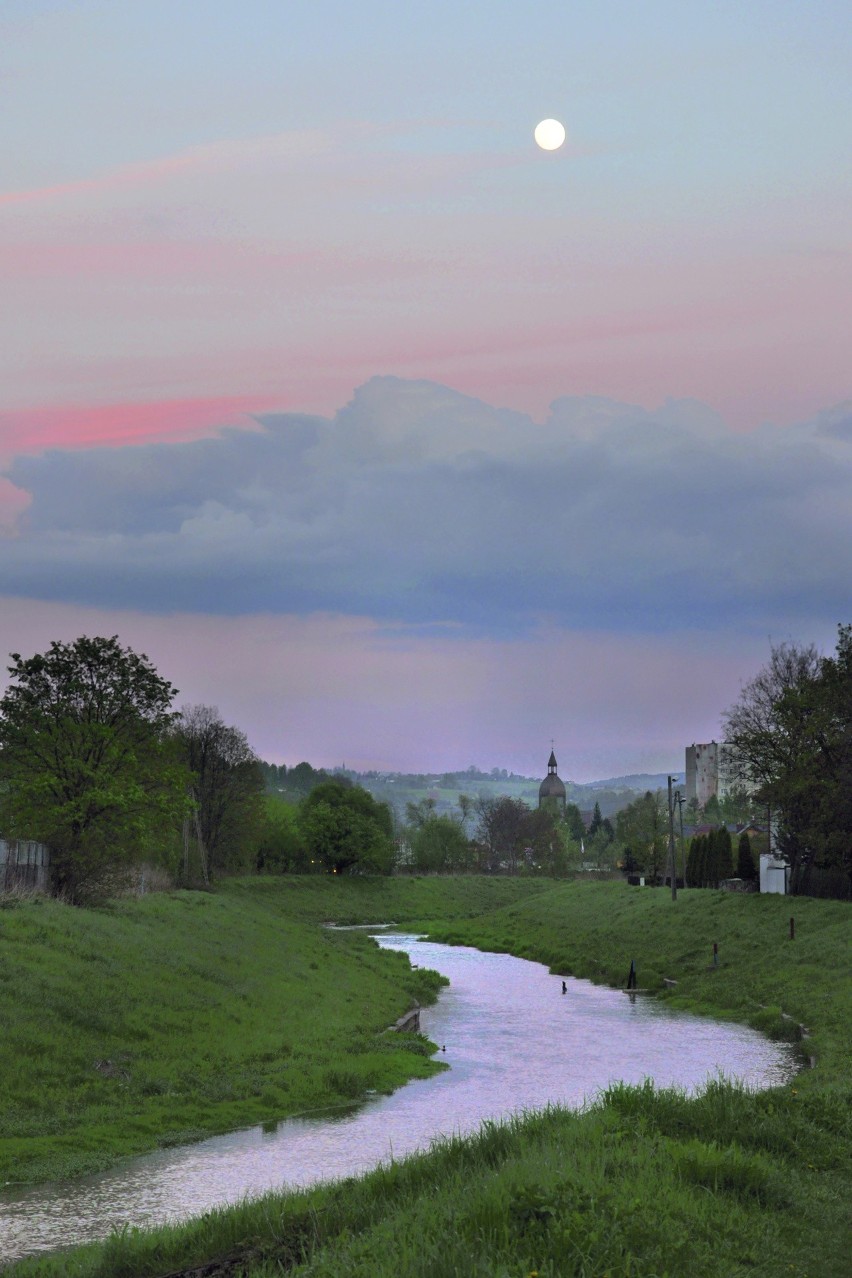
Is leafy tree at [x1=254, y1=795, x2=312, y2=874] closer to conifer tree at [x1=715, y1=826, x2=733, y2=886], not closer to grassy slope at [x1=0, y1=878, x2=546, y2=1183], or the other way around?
conifer tree at [x1=715, y1=826, x2=733, y2=886]

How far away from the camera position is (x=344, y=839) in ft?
433

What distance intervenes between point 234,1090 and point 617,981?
38.5 m

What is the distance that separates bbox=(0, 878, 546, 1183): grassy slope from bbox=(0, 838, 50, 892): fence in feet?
12.0

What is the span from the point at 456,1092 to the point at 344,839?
98073 millimetres

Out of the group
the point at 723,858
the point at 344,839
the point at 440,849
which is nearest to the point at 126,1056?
the point at 723,858

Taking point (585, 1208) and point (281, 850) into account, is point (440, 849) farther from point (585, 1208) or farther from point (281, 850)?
point (585, 1208)

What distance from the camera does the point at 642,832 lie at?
139m

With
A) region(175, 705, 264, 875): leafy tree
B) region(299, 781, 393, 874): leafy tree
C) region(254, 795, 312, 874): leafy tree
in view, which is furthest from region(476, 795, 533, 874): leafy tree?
region(175, 705, 264, 875): leafy tree

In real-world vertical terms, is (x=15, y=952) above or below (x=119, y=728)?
below

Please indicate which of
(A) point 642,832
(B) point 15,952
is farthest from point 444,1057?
(A) point 642,832

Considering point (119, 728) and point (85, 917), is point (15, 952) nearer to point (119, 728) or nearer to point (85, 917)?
point (85, 917)

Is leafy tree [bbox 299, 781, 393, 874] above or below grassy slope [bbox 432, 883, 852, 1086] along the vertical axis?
above

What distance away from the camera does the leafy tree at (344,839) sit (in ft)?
433

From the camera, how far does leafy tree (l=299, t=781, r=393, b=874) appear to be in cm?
13188
